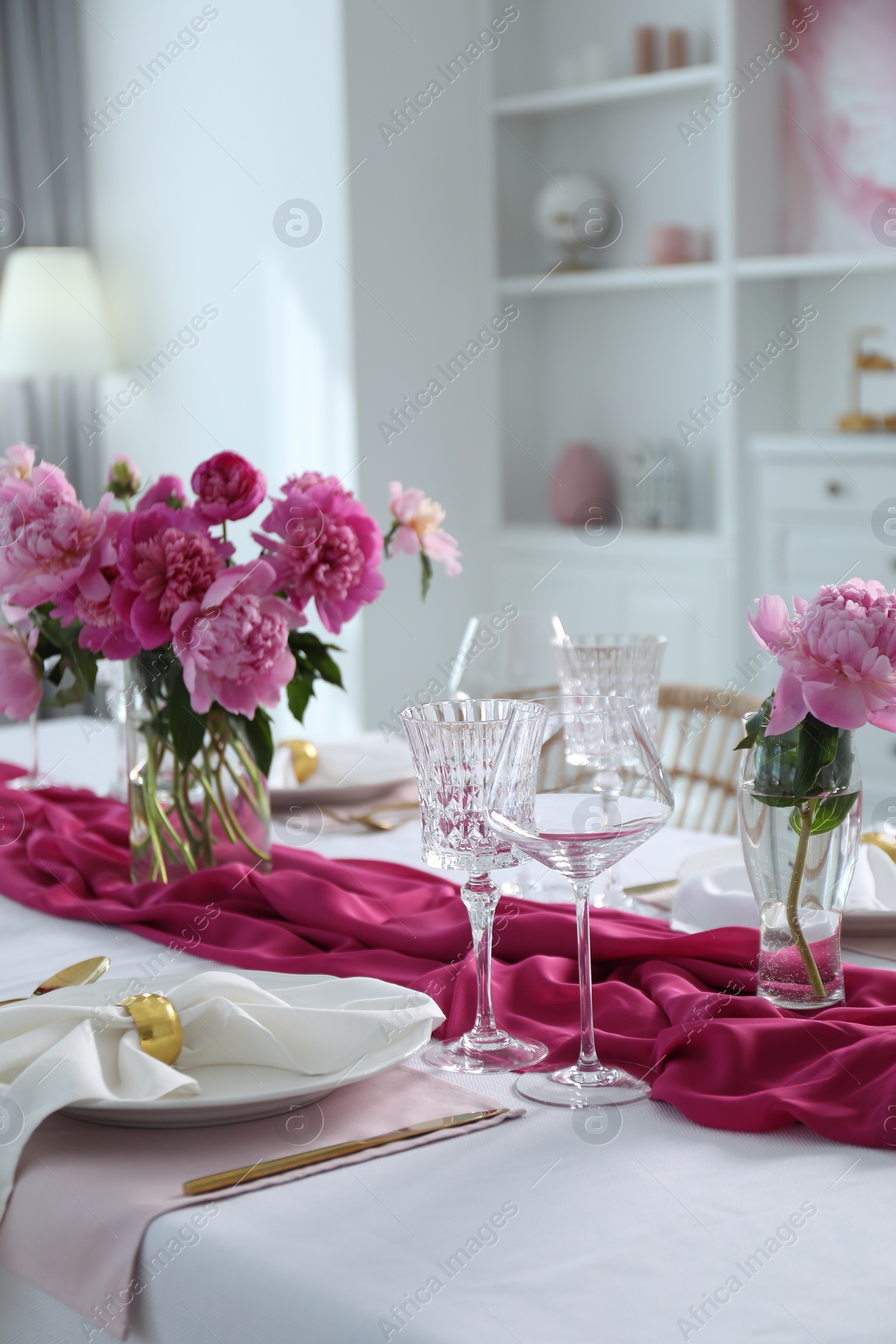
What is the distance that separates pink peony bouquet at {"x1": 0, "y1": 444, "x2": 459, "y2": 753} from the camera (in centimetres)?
113

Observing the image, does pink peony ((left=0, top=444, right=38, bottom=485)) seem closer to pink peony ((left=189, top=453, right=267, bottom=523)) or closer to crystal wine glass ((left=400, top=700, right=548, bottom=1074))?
pink peony ((left=189, top=453, right=267, bottom=523))

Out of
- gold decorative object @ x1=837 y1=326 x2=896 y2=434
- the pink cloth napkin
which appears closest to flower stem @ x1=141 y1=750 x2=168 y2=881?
the pink cloth napkin

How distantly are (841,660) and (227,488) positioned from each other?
21.6 inches

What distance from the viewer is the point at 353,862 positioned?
130cm

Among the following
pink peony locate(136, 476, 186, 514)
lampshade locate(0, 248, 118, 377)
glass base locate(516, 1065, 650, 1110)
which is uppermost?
lampshade locate(0, 248, 118, 377)

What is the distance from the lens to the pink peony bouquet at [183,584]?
1.13 meters

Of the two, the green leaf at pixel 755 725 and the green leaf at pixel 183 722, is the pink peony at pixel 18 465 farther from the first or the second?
the green leaf at pixel 755 725

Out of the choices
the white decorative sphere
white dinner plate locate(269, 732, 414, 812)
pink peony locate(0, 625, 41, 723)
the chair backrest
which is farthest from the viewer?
the white decorative sphere

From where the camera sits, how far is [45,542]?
114cm

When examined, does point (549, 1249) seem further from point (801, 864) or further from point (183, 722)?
point (183, 722)

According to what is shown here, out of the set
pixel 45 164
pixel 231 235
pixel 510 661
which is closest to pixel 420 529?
pixel 510 661

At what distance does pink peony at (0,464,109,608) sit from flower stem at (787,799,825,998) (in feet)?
1.98

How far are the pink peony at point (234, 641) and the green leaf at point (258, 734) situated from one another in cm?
8

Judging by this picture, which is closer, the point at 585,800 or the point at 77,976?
the point at 585,800
